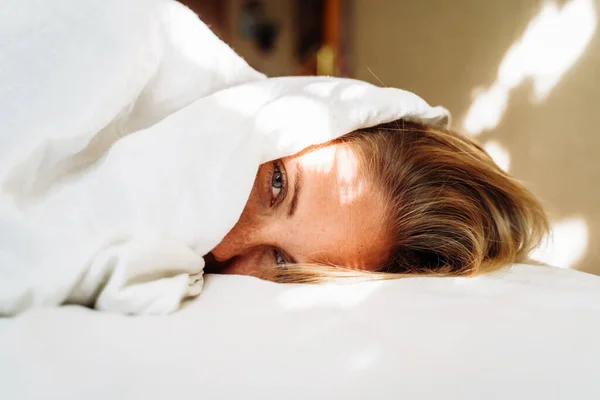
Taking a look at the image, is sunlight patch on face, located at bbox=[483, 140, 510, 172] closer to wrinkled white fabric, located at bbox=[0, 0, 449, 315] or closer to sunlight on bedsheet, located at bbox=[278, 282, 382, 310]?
wrinkled white fabric, located at bbox=[0, 0, 449, 315]

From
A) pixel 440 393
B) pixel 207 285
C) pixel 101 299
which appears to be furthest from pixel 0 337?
pixel 440 393

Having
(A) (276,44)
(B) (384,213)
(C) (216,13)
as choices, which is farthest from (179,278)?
(A) (276,44)

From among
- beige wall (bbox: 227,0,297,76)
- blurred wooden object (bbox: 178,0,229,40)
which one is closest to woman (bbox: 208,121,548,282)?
blurred wooden object (bbox: 178,0,229,40)

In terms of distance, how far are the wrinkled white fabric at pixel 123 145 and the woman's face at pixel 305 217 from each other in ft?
0.16

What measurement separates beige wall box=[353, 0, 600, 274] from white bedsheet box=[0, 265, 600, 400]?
417mm

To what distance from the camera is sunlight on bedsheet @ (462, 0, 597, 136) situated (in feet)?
2.66

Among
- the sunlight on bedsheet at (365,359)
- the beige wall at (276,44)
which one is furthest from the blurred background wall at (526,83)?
the beige wall at (276,44)

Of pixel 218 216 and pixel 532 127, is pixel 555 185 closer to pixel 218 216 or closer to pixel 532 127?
pixel 532 127

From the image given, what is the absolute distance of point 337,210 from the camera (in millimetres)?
660

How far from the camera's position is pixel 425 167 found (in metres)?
0.81

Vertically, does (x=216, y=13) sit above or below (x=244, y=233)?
above

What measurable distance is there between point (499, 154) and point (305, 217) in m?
0.59

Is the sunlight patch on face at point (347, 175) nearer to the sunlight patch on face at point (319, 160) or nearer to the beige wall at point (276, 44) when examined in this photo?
the sunlight patch on face at point (319, 160)

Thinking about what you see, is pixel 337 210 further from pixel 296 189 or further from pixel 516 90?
pixel 516 90
